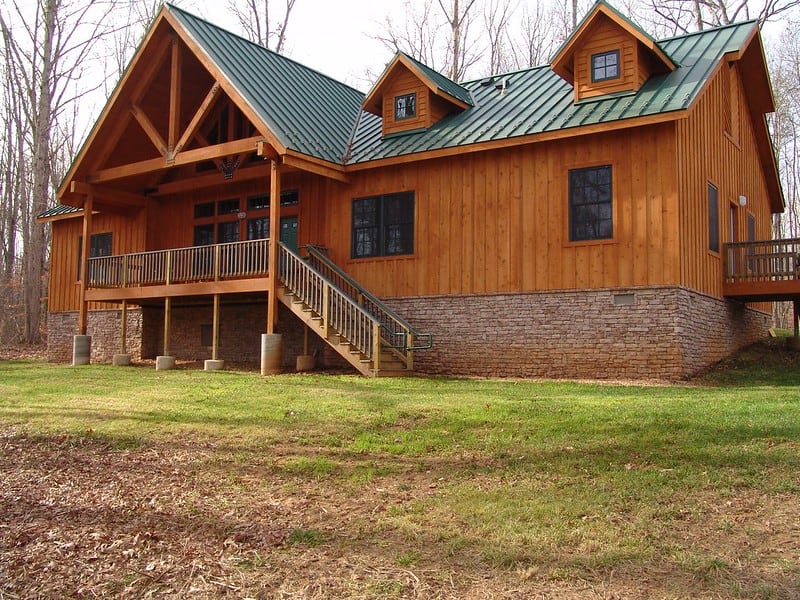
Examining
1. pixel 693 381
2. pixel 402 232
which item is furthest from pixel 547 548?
pixel 402 232

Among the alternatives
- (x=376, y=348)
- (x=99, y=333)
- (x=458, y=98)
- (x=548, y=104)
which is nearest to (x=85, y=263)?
(x=99, y=333)

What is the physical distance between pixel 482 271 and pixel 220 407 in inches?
285

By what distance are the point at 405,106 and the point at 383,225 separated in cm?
301

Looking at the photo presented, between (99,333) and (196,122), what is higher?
(196,122)

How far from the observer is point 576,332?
14609mm

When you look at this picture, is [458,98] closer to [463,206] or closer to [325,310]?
[463,206]

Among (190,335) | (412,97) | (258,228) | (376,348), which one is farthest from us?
(190,335)

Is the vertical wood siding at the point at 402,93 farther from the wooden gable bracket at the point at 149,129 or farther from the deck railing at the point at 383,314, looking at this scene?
the wooden gable bracket at the point at 149,129

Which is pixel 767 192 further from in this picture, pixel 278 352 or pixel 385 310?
pixel 278 352

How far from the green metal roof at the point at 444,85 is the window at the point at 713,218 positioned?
578 centimetres

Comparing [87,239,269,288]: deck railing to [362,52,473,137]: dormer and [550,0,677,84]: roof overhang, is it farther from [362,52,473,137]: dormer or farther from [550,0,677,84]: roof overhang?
[550,0,677,84]: roof overhang

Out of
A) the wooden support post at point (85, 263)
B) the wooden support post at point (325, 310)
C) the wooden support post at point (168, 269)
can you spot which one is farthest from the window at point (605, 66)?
the wooden support post at point (85, 263)

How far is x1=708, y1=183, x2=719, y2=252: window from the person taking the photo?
15641mm

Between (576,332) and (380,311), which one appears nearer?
(576,332)
